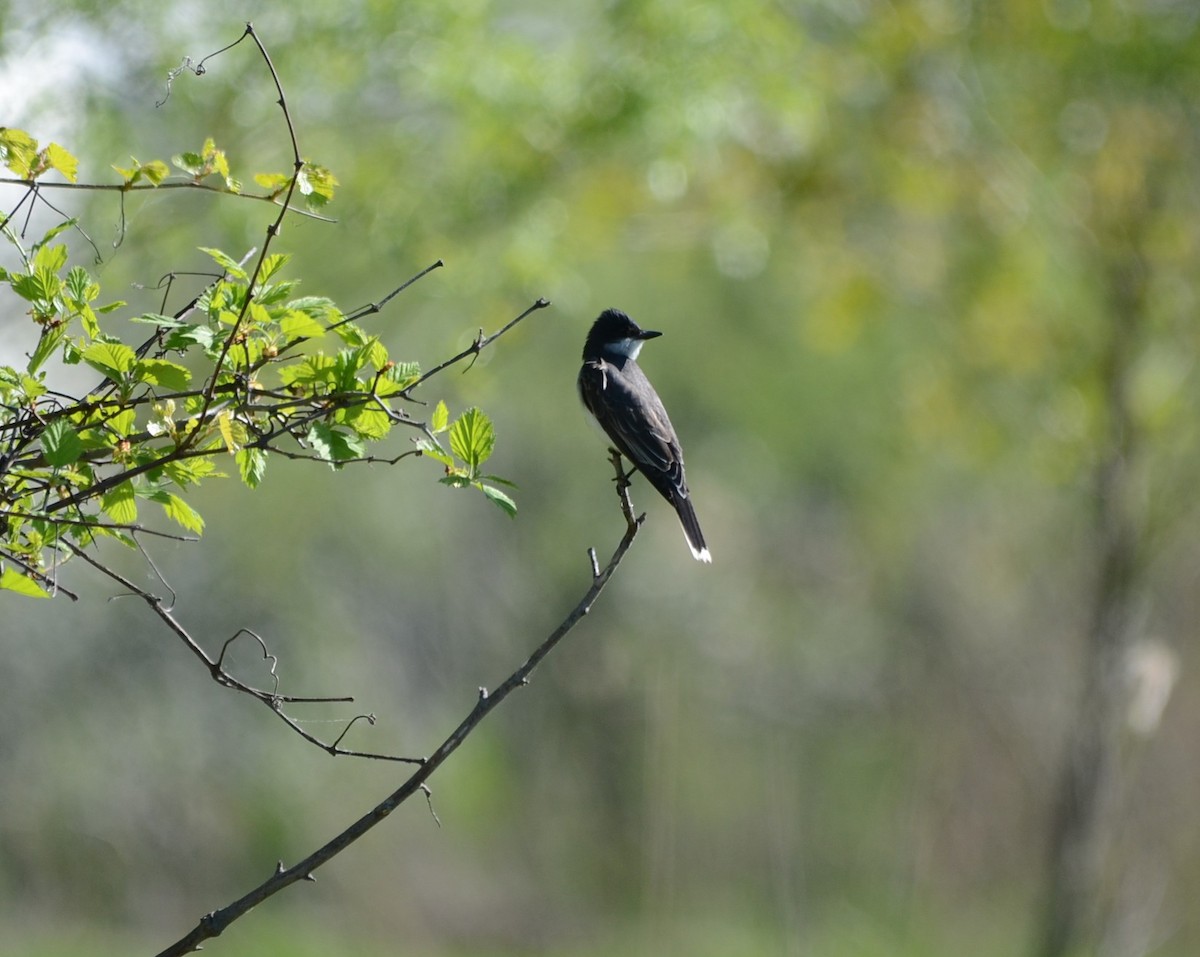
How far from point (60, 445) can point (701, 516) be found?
13.7m

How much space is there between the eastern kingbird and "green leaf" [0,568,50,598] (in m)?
2.79

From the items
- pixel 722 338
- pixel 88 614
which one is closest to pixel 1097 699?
pixel 88 614

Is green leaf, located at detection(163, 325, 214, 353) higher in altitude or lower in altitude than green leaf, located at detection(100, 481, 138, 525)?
higher

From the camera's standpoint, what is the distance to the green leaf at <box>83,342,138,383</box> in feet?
5.93

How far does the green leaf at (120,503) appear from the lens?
A: 1.96 meters

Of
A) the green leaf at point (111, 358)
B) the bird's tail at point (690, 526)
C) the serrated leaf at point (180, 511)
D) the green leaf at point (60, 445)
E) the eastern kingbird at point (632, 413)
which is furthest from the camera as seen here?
the eastern kingbird at point (632, 413)

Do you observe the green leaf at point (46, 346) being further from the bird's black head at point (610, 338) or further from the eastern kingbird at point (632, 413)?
the bird's black head at point (610, 338)

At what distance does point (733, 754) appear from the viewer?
13703mm

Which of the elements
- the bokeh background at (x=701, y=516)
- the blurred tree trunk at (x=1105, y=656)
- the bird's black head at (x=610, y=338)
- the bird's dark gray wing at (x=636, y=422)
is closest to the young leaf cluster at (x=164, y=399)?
the bokeh background at (x=701, y=516)

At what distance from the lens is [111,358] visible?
1825mm

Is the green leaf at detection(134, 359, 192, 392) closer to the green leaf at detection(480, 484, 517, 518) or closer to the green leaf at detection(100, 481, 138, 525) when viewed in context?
the green leaf at detection(100, 481, 138, 525)

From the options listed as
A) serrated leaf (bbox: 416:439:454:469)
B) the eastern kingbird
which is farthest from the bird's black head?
serrated leaf (bbox: 416:439:454:469)

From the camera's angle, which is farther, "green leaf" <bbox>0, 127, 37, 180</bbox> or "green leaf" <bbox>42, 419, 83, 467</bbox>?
"green leaf" <bbox>0, 127, 37, 180</bbox>

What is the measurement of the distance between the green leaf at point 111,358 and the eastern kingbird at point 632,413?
9.28 ft
